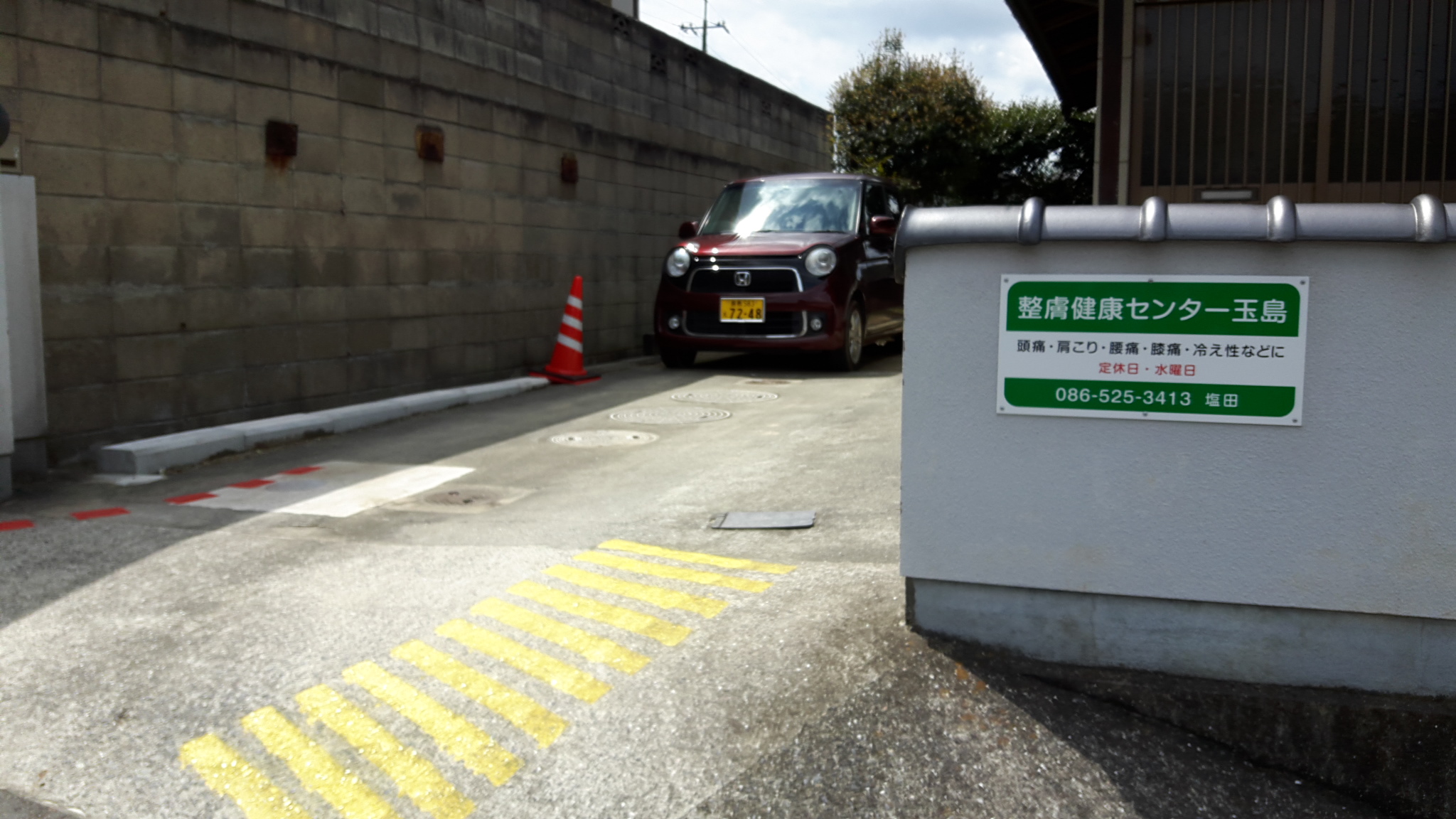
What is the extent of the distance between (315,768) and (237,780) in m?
0.19

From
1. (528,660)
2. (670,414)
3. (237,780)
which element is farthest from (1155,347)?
(670,414)

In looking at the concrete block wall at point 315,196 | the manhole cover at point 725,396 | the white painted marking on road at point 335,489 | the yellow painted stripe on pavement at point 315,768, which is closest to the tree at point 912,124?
the concrete block wall at point 315,196

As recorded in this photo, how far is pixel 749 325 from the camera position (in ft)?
32.5

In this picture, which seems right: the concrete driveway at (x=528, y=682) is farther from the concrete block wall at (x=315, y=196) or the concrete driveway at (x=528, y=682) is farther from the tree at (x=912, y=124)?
the tree at (x=912, y=124)

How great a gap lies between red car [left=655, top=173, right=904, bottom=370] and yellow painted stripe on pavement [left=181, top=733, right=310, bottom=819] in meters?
7.05

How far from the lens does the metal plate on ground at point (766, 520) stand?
5.10m

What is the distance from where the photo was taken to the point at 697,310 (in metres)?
10.1

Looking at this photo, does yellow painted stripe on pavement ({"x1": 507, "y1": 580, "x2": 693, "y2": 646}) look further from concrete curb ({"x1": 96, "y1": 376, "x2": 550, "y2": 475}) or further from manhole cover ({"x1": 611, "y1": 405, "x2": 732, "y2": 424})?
manhole cover ({"x1": 611, "y1": 405, "x2": 732, "y2": 424})

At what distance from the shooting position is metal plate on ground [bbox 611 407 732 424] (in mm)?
7953

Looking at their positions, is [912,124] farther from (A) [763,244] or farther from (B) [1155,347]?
(B) [1155,347]

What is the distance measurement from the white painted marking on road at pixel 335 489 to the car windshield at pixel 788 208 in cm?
477

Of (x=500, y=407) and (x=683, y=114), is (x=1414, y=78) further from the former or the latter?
(x=683, y=114)

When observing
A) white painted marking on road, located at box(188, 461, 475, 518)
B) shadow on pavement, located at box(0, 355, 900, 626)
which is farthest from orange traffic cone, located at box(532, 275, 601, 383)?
white painted marking on road, located at box(188, 461, 475, 518)

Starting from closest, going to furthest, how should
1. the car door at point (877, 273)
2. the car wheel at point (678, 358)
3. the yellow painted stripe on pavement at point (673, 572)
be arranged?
the yellow painted stripe on pavement at point (673, 572) → the car door at point (877, 273) → the car wheel at point (678, 358)
